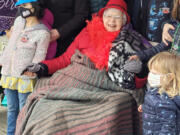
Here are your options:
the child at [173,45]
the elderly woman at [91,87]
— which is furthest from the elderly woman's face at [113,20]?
the child at [173,45]

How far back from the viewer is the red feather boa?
9.08 ft

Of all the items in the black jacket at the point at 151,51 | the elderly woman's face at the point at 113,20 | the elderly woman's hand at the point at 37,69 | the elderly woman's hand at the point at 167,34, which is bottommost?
the elderly woman's hand at the point at 37,69

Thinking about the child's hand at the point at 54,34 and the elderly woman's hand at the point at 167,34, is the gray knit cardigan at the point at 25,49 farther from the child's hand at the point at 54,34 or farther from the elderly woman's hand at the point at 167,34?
the elderly woman's hand at the point at 167,34

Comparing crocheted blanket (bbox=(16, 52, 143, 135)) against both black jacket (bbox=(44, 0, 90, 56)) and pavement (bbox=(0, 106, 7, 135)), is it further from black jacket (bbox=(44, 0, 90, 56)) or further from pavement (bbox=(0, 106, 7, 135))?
pavement (bbox=(0, 106, 7, 135))

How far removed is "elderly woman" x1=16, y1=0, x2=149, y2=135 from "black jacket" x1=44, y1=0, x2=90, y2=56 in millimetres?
144

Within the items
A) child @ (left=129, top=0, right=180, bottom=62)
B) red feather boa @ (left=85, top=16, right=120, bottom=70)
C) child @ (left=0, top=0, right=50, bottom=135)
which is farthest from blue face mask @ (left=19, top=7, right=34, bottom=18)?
child @ (left=129, top=0, right=180, bottom=62)

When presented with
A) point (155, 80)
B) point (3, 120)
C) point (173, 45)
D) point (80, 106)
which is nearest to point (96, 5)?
point (173, 45)

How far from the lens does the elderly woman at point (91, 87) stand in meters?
2.26

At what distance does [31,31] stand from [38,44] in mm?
156

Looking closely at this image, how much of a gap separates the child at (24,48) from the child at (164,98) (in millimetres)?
Answer: 1229

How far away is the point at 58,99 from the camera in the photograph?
2465mm

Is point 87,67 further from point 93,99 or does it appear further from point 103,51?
point 93,99

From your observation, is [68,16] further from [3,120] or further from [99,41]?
[3,120]

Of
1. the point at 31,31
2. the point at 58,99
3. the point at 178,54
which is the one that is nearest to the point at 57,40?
the point at 31,31
